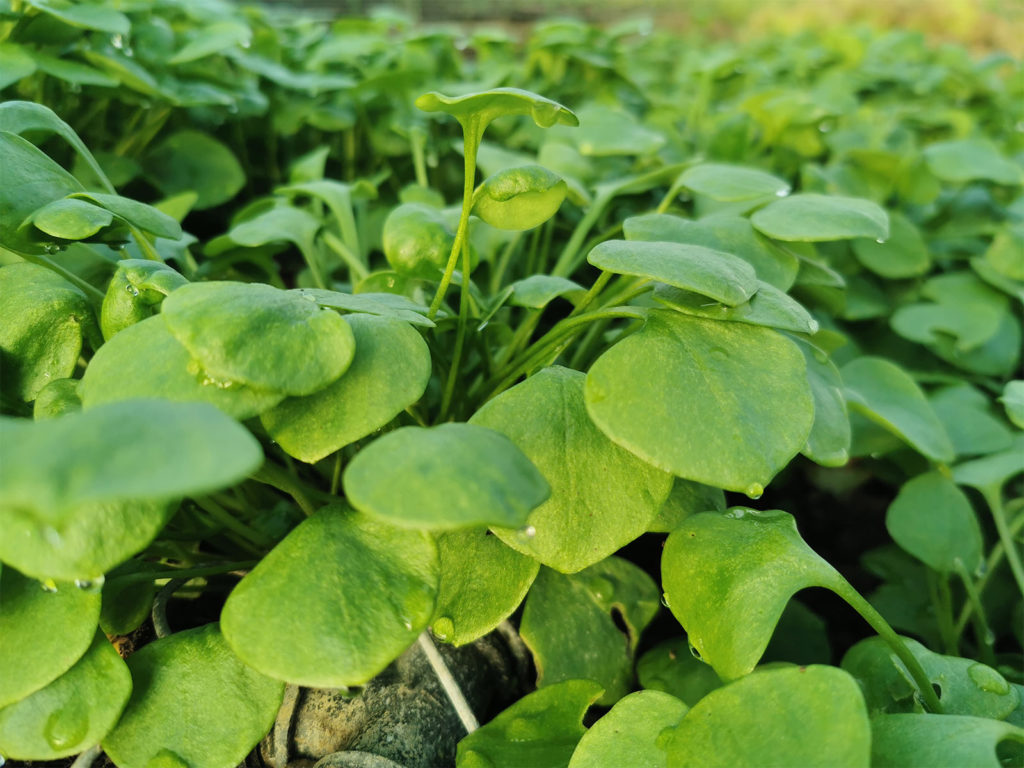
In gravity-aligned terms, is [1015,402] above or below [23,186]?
below

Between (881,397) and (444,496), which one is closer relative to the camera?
(444,496)

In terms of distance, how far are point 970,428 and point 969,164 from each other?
18.2 inches

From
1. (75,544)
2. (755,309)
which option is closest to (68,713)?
(75,544)

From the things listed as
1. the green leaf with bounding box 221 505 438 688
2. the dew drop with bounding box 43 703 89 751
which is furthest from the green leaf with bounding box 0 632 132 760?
the green leaf with bounding box 221 505 438 688

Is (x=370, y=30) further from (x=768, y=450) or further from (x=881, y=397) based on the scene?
(x=768, y=450)

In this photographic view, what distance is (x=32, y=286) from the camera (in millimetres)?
605

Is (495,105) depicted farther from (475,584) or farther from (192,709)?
(192,709)

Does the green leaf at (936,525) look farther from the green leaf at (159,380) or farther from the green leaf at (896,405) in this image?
the green leaf at (159,380)

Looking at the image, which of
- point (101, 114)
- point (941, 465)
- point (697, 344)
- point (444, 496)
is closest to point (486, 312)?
point (697, 344)

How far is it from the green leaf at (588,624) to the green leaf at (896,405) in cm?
27

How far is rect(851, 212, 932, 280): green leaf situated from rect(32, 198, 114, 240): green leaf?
0.99 meters

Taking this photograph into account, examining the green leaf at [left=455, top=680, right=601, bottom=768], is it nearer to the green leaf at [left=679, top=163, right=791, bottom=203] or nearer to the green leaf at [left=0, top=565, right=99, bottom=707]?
the green leaf at [left=0, top=565, right=99, bottom=707]

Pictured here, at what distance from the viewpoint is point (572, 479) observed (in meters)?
0.53

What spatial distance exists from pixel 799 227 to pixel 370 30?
4.76 ft
